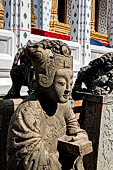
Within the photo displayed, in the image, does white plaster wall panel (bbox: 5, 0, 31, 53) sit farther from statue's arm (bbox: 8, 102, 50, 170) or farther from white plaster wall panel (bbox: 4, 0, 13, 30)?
statue's arm (bbox: 8, 102, 50, 170)

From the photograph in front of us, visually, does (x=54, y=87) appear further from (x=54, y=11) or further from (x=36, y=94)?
(x=54, y=11)

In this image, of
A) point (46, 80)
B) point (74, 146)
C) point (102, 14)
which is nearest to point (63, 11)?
point (102, 14)

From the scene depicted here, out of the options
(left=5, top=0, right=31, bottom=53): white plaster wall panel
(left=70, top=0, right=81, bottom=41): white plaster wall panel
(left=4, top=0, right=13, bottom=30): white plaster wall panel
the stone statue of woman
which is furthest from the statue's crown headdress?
(left=70, top=0, right=81, bottom=41): white plaster wall panel

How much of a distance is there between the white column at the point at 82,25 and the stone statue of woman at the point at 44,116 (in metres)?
3.82

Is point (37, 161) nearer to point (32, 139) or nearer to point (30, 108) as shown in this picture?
point (32, 139)

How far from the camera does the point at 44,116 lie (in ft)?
5.18

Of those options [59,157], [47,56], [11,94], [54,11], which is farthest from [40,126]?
[54,11]

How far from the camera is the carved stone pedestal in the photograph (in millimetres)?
2449

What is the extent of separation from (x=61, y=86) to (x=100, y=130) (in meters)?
1.08

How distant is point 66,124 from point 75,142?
0.19 metres

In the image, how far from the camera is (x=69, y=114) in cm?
174

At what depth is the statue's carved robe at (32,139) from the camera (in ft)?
4.73

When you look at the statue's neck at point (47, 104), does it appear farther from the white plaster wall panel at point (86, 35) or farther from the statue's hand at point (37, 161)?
the white plaster wall panel at point (86, 35)

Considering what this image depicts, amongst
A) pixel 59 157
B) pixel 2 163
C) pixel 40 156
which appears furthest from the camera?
pixel 2 163
